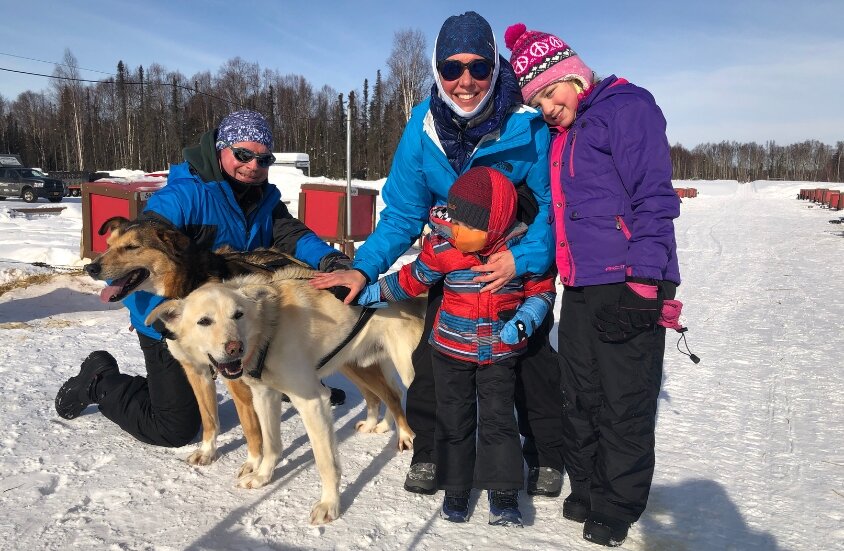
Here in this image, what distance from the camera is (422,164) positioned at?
9.05 feet

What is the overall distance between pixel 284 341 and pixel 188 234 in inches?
36.8

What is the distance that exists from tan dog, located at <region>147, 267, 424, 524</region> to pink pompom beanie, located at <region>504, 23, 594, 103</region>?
143 centimetres

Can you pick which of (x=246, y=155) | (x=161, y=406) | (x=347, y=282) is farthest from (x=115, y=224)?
(x=347, y=282)

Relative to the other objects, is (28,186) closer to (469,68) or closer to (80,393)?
(80,393)

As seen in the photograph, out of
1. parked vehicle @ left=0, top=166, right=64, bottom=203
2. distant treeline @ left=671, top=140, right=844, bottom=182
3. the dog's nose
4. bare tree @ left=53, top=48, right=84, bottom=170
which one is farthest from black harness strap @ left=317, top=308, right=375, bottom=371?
distant treeline @ left=671, top=140, right=844, bottom=182

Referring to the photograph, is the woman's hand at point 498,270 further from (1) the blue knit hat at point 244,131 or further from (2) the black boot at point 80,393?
(2) the black boot at point 80,393

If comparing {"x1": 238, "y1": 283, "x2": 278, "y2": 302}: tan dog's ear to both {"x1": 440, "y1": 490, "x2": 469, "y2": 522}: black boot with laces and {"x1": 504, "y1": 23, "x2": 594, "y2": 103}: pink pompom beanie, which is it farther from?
{"x1": 504, "y1": 23, "x2": 594, "y2": 103}: pink pompom beanie

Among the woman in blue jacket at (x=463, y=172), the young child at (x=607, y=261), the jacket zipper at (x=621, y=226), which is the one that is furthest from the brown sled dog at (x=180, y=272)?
the jacket zipper at (x=621, y=226)

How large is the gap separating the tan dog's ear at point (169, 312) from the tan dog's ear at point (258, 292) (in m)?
0.28

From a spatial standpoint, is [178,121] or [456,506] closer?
[456,506]

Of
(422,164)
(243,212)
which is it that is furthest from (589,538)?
(243,212)

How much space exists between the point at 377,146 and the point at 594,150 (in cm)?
4819

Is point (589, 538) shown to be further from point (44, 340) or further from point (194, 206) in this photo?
point (44, 340)

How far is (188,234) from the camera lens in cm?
314
